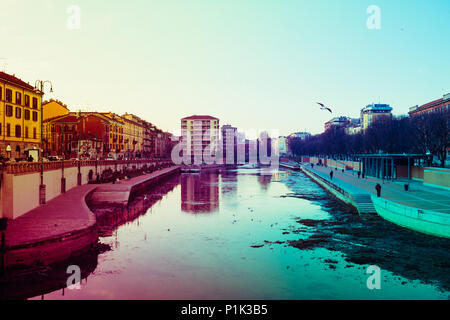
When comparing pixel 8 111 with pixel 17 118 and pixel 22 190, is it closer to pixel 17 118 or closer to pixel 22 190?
pixel 17 118

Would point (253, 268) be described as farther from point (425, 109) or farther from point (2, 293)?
point (425, 109)

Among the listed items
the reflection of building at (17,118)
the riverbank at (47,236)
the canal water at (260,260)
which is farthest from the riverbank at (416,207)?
the reflection of building at (17,118)

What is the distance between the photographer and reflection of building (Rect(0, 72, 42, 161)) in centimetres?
5030

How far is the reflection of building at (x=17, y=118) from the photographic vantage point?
50300 mm

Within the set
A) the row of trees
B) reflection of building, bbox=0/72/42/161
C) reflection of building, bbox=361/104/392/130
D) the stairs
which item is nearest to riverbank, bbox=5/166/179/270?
reflection of building, bbox=0/72/42/161

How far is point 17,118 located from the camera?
179ft

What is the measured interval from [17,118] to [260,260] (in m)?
47.8

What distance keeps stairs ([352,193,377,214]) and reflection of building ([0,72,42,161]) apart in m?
38.5

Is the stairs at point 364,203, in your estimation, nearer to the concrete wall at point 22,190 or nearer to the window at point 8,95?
the concrete wall at point 22,190

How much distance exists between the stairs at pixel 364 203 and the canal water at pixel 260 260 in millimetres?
1466

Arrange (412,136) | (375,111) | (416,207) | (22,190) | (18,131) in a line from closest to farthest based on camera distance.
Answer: (22,190), (416,207), (18,131), (412,136), (375,111)

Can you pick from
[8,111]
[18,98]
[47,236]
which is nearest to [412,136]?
[47,236]

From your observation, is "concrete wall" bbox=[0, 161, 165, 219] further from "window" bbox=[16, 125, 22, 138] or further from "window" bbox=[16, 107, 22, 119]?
"window" bbox=[16, 107, 22, 119]

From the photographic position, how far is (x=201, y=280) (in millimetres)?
18562
